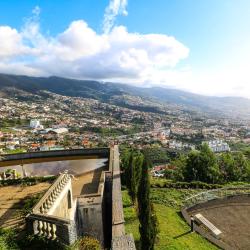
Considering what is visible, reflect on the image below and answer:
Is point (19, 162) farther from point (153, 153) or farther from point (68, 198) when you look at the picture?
point (153, 153)

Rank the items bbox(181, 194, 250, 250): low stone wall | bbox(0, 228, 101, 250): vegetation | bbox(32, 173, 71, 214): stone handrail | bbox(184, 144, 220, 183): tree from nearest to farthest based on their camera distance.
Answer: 1. bbox(0, 228, 101, 250): vegetation
2. bbox(32, 173, 71, 214): stone handrail
3. bbox(181, 194, 250, 250): low stone wall
4. bbox(184, 144, 220, 183): tree

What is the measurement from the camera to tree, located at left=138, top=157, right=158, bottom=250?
43.2ft

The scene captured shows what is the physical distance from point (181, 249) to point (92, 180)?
596 cm

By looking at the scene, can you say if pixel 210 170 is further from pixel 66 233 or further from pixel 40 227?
pixel 66 233

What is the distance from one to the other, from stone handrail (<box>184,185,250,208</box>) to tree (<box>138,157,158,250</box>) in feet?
23.0

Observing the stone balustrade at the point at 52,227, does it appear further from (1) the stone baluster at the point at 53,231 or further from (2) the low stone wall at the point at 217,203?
(2) the low stone wall at the point at 217,203

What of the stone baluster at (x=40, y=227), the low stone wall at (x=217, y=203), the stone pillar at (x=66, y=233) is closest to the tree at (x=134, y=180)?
the low stone wall at (x=217, y=203)

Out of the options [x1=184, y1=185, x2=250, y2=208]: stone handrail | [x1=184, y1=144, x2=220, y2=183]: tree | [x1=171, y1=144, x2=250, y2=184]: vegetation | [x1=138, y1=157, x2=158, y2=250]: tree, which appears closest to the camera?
[x1=138, y1=157, x2=158, y2=250]: tree

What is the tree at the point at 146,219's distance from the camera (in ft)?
43.2

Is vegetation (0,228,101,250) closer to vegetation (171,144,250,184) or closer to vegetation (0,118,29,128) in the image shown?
vegetation (171,144,250,184)

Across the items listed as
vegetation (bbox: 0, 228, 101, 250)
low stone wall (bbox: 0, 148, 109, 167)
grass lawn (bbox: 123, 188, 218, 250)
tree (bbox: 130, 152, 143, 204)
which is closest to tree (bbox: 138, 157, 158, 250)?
grass lawn (bbox: 123, 188, 218, 250)

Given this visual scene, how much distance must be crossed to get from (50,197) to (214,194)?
49.2 ft

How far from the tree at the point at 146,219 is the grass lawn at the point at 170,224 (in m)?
1.22

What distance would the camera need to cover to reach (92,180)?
57.5 ft
